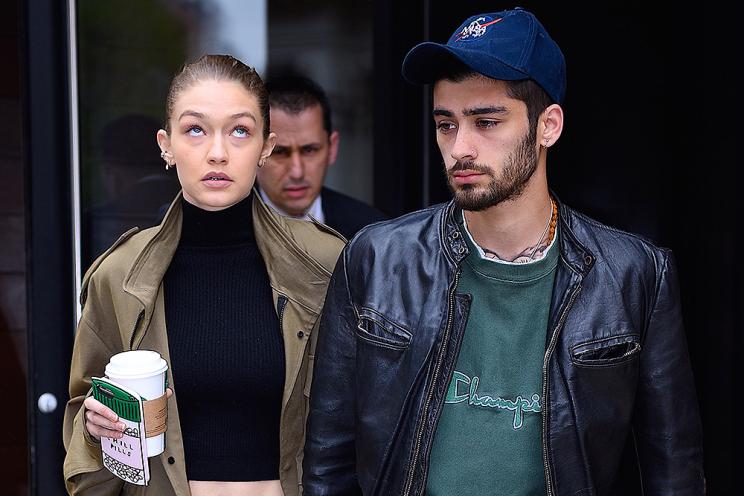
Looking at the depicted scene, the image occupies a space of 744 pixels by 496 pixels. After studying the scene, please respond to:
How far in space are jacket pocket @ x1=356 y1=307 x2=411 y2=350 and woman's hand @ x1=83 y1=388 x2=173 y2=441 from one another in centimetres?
48

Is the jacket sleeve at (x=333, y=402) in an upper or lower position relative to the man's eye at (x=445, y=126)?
lower

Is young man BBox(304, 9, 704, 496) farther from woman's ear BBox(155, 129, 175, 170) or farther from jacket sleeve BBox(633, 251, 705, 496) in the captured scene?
woman's ear BBox(155, 129, 175, 170)

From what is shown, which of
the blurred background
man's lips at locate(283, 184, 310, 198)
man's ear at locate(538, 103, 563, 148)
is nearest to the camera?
man's ear at locate(538, 103, 563, 148)

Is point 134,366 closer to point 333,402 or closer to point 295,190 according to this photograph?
point 333,402

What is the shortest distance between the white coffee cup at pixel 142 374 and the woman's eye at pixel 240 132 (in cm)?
57

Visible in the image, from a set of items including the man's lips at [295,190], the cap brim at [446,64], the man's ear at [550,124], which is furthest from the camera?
the man's lips at [295,190]

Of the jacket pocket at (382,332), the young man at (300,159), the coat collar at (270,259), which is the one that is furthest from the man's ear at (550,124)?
the young man at (300,159)

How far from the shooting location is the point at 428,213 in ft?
6.83

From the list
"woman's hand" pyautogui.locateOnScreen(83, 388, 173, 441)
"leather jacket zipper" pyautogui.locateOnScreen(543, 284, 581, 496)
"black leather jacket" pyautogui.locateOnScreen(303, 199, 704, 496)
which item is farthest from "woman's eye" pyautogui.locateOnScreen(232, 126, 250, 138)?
"leather jacket zipper" pyautogui.locateOnScreen(543, 284, 581, 496)

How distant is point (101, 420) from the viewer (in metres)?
1.91

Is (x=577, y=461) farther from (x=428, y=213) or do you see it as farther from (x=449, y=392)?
(x=428, y=213)

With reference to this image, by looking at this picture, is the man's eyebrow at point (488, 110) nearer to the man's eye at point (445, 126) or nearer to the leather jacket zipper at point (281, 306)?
the man's eye at point (445, 126)

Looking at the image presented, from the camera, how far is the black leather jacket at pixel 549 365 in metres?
1.84

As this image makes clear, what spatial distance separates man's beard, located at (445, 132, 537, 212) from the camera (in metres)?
1.86
